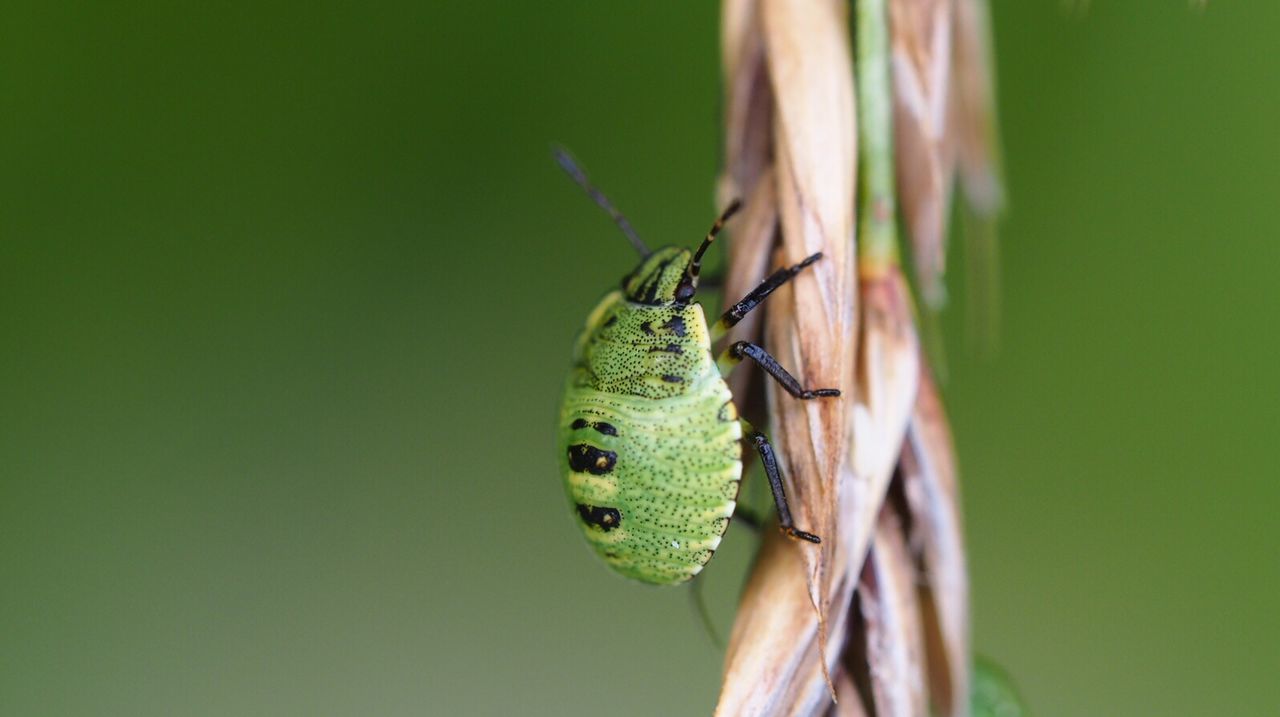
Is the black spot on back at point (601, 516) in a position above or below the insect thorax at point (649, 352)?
below

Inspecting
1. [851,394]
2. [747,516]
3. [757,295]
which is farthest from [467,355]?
[851,394]

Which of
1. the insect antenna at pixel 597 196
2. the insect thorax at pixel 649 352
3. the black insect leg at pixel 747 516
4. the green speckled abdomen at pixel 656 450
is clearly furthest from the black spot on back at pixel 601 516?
the insect antenna at pixel 597 196

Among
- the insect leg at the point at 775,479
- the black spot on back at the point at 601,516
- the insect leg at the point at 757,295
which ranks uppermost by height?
the insect leg at the point at 757,295

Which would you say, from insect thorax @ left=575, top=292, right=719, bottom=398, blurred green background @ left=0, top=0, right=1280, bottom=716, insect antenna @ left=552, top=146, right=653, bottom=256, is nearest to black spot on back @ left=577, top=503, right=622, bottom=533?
insect thorax @ left=575, top=292, right=719, bottom=398

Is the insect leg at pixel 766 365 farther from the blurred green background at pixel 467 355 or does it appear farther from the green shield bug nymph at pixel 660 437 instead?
the blurred green background at pixel 467 355

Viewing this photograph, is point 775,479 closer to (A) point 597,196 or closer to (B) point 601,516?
(B) point 601,516

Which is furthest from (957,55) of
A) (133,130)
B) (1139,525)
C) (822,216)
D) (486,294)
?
(133,130)

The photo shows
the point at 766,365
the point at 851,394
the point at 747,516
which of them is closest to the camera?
the point at 851,394
